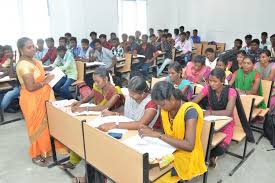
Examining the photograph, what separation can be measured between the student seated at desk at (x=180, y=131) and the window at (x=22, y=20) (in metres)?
5.49

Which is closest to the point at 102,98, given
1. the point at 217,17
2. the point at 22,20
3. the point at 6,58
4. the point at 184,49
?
the point at 6,58

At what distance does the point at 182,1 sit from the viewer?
32.1 feet

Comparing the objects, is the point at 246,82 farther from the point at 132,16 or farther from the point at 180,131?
the point at 132,16

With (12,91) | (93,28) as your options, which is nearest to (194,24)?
(93,28)

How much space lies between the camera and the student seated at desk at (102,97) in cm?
271

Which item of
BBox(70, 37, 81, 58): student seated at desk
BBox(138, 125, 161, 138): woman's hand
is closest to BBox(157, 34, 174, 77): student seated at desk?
BBox(70, 37, 81, 58): student seated at desk

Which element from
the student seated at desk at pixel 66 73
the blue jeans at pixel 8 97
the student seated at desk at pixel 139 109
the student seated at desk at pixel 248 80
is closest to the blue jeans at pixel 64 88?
the student seated at desk at pixel 66 73

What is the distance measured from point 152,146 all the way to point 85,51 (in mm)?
4625

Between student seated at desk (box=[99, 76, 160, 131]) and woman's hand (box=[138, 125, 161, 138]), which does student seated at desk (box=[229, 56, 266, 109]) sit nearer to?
student seated at desk (box=[99, 76, 160, 131])

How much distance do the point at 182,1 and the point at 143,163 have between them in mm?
9130

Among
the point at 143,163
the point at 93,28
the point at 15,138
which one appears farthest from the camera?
the point at 93,28

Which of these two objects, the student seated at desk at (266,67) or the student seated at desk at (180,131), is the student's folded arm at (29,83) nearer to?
the student seated at desk at (180,131)

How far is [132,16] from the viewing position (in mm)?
9172

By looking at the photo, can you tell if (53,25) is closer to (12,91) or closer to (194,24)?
(12,91)
